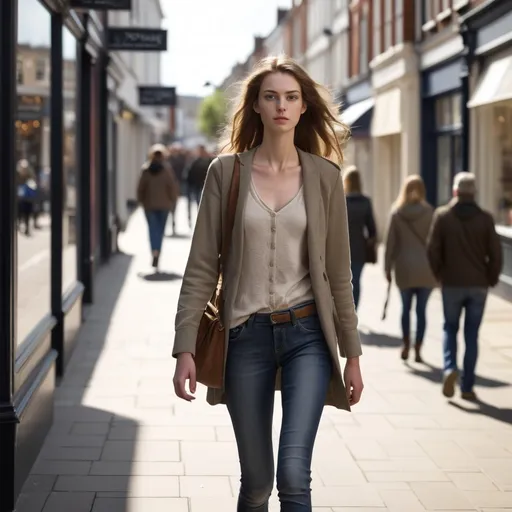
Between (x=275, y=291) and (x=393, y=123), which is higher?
(x=393, y=123)

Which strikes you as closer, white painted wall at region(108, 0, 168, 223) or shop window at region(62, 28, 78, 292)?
shop window at region(62, 28, 78, 292)

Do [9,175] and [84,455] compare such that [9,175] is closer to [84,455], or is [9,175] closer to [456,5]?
[84,455]

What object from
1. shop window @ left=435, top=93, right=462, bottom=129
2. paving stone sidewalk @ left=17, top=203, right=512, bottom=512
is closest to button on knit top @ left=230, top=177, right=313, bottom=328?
paving stone sidewalk @ left=17, top=203, right=512, bottom=512

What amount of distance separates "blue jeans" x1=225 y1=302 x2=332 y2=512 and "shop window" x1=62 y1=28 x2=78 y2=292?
6276mm

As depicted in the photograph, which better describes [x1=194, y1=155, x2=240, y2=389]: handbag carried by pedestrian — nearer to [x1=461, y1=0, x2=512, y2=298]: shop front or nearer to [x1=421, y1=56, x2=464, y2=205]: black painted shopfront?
[x1=461, y1=0, x2=512, y2=298]: shop front

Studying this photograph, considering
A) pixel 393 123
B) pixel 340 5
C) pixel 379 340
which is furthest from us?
pixel 340 5

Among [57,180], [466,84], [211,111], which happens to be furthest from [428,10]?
[211,111]

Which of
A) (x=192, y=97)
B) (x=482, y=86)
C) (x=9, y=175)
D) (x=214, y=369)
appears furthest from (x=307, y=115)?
(x=192, y=97)

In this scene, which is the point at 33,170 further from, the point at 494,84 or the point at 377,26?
the point at 377,26

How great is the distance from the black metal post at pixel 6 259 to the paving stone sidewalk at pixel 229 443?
246mm

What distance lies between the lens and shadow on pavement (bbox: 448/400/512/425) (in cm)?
802

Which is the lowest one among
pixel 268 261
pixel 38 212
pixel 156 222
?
pixel 156 222

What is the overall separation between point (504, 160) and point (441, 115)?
4.50 metres

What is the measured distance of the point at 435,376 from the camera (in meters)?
9.70
